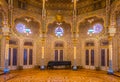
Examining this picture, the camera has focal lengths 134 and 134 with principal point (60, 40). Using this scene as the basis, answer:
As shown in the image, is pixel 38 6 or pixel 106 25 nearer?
pixel 106 25

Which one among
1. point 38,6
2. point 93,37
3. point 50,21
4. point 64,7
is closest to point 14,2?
point 38,6

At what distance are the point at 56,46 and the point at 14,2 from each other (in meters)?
5.90

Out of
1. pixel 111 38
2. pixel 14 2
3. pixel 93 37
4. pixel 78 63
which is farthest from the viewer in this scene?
pixel 78 63

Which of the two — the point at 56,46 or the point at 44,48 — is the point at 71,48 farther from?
the point at 44,48

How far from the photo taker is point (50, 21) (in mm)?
13352

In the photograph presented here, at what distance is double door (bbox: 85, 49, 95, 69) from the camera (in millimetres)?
13102

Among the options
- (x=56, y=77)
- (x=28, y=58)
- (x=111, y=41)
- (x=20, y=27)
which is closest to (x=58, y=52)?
(x=28, y=58)

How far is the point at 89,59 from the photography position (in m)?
13.3

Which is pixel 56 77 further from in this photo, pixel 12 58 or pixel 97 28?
pixel 97 28

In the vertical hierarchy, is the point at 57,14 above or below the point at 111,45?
above

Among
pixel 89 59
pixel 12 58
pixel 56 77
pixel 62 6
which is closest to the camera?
pixel 56 77

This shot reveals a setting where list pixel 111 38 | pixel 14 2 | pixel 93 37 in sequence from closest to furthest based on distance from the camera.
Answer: pixel 111 38
pixel 14 2
pixel 93 37

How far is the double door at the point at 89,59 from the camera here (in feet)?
43.0

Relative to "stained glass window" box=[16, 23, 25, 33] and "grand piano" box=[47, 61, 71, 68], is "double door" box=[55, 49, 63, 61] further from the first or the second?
"stained glass window" box=[16, 23, 25, 33]
